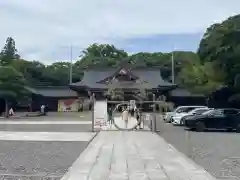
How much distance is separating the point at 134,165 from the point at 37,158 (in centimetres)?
302

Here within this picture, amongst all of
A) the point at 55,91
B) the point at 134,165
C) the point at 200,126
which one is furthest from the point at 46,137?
the point at 55,91

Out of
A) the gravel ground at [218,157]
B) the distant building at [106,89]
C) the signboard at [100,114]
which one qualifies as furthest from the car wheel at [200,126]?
the distant building at [106,89]

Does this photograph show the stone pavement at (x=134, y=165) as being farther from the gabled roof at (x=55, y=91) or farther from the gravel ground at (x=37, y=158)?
the gabled roof at (x=55, y=91)

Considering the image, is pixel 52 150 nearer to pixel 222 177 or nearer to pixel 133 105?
pixel 222 177

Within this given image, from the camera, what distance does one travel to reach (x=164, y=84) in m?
60.4

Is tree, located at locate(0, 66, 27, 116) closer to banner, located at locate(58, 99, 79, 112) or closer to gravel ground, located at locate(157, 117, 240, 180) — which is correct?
banner, located at locate(58, 99, 79, 112)

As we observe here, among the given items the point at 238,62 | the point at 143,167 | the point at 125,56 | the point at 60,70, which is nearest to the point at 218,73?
the point at 238,62

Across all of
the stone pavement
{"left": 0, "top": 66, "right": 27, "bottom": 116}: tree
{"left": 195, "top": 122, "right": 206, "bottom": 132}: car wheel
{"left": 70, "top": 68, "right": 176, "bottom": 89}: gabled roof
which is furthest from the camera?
{"left": 70, "top": 68, "right": 176, "bottom": 89}: gabled roof

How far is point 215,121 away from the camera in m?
23.7

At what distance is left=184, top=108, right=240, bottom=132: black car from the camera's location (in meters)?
23.5

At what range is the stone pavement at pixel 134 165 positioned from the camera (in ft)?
29.2

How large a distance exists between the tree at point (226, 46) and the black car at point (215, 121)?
9936 millimetres

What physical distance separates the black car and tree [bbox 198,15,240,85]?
9.94 meters

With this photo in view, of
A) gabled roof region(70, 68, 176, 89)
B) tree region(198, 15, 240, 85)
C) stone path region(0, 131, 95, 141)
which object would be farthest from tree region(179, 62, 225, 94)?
stone path region(0, 131, 95, 141)
